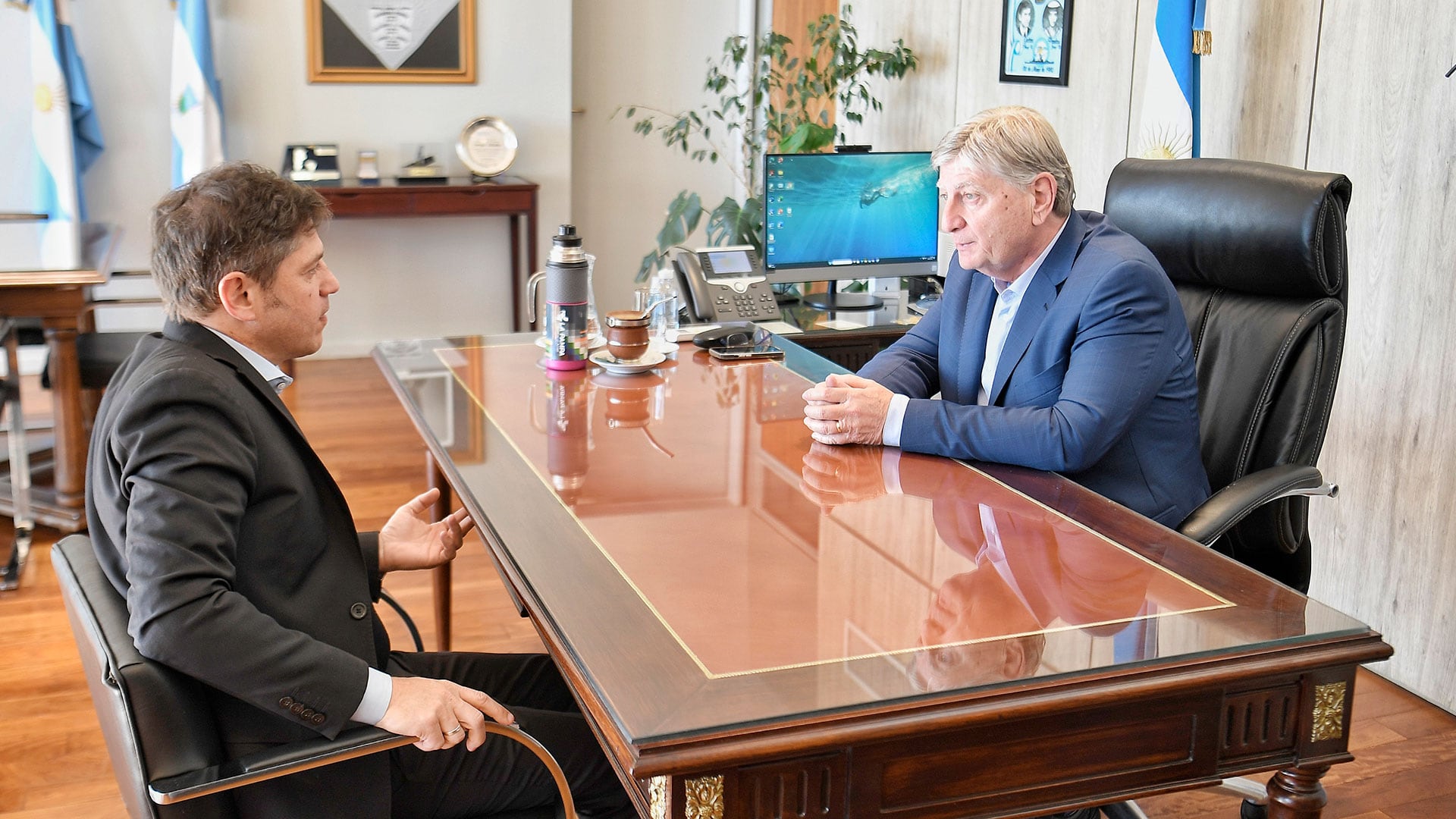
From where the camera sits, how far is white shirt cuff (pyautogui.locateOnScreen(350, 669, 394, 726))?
1436 mm

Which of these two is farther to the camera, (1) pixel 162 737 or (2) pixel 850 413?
(2) pixel 850 413

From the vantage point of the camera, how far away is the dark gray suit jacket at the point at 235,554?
135cm

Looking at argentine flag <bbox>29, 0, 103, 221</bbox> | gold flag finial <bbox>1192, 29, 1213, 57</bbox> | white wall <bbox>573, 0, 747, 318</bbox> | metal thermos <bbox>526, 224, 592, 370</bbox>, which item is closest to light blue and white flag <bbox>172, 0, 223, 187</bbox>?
argentine flag <bbox>29, 0, 103, 221</bbox>

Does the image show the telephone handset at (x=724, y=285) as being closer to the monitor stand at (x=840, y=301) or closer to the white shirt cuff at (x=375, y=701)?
the monitor stand at (x=840, y=301)

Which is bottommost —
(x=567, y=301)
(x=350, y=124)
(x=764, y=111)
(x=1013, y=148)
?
(x=567, y=301)

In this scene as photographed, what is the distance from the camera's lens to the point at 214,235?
5.00 feet

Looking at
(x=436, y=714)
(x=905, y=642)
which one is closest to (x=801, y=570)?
(x=905, y=642)

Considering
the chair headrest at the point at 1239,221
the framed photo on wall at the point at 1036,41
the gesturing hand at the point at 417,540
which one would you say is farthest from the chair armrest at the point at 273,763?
the framed photo on wall at the point at 1036,41

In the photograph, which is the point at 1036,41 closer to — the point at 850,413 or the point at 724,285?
the point at 724,285

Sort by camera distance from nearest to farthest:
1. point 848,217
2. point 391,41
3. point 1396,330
Result: point 1396,330
point 848,217
point 391,41

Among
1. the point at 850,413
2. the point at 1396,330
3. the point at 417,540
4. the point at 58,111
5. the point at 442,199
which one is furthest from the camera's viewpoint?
the point at 442,199

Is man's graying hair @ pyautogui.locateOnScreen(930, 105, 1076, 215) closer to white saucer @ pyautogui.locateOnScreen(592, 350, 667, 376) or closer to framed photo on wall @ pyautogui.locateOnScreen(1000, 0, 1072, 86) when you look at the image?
white saucer @ pyautogui.locateOnScreen(592, 350, 667, 376)

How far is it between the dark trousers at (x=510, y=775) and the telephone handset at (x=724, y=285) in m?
1.55

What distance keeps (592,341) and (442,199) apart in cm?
326
